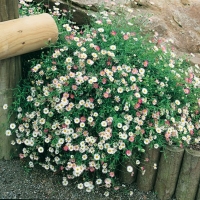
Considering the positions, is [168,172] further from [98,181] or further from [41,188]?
[41,188]

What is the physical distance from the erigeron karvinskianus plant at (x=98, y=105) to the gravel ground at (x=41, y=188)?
7cm

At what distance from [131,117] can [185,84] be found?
0.52m

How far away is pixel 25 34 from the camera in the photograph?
2.61 meters

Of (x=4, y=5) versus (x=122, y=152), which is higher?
(x=4, y=5)

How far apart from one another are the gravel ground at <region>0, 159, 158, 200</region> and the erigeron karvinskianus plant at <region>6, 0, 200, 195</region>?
0.07 meters

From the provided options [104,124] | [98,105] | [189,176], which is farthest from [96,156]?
[189,176]

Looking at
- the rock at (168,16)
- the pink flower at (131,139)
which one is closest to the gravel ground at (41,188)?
the pink flower at (131,139)

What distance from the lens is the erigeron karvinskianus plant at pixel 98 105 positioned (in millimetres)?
2689

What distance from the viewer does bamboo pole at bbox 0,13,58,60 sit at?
2.52m

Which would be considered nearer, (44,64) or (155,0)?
(44,64)

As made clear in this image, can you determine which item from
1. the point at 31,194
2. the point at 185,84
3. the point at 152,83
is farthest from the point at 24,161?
the point at 185,84

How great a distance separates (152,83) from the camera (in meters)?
2.78

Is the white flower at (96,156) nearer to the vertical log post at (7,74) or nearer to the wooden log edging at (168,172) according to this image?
the wooden log edging at (168,172)

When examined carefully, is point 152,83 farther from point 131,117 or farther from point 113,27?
point 113,27
